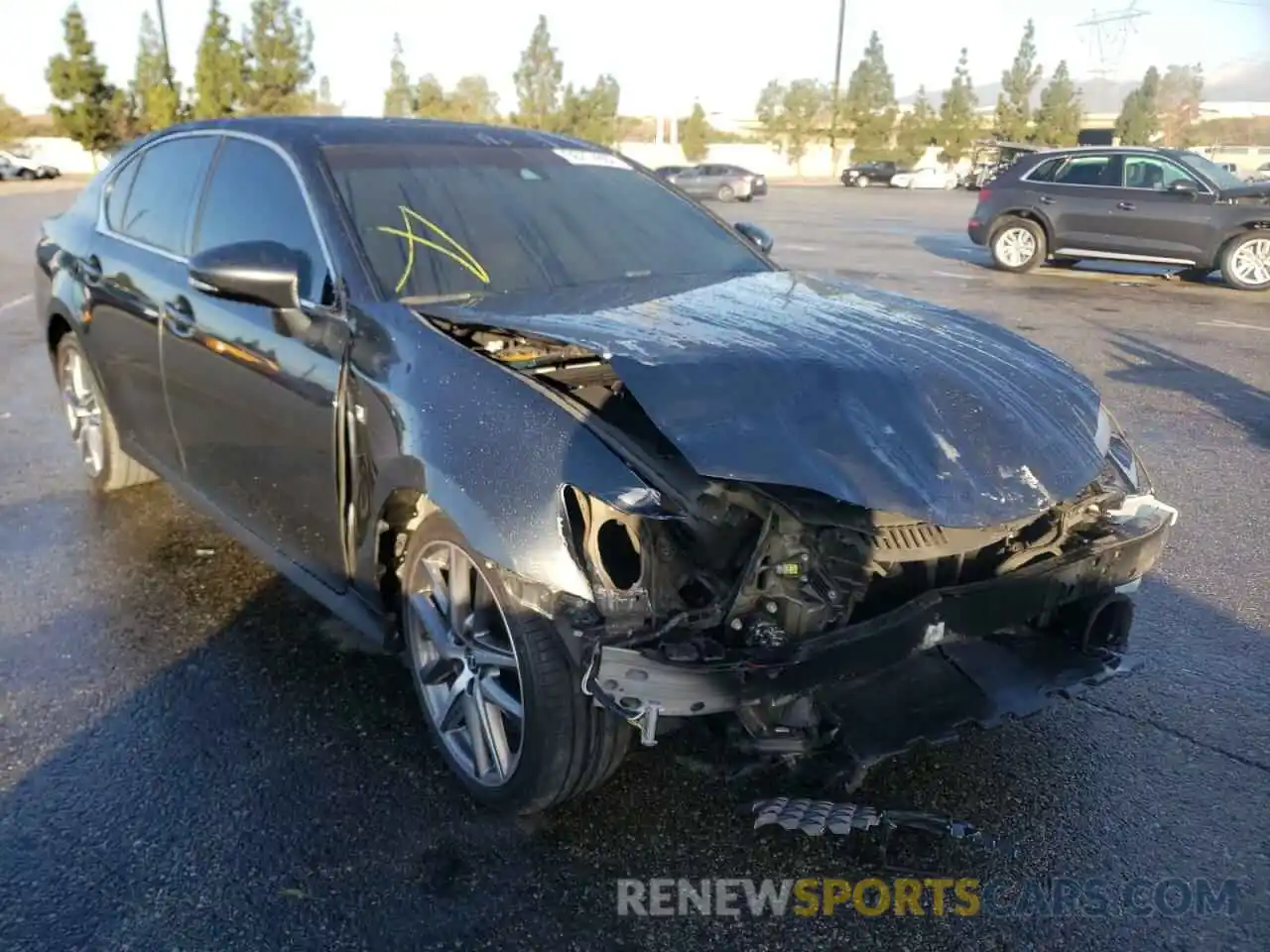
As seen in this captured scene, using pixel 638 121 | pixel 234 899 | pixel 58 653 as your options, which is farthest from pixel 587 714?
pixel 638 121

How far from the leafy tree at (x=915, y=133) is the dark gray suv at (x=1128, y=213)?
50.1 m

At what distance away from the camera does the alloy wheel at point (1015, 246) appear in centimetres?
1503

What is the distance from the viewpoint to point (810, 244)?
17922 millimetres

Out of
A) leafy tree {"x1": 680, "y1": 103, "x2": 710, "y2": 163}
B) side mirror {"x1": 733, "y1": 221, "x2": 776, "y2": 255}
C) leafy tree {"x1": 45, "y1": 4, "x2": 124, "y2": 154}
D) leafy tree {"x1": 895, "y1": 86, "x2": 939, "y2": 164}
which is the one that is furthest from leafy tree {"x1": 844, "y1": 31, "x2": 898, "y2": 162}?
side mirror {"x1": 733, "y1": 221, "x2": 776, "y2": 255}

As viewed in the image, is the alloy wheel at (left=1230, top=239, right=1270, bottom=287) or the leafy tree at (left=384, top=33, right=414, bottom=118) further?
the leafy tree at (left=384, top=33, right=414, bottom=118)

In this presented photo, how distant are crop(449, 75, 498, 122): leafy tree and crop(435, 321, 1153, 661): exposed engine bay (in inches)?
2432

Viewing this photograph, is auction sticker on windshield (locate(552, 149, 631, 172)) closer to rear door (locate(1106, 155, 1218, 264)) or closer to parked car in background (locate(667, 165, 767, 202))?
rear door (locate(1106, 155, 1218, 264))

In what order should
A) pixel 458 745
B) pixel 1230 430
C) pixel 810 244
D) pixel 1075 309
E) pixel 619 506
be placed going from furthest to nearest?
pixel 810 244 → pixel 1075 309 → pixel 1230 430 → pixel 458 745 → pixel 619 506

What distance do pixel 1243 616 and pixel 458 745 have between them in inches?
119

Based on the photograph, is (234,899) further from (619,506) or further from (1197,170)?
(1197,170)

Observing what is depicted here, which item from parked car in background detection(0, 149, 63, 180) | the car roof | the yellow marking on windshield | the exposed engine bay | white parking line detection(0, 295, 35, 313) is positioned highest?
the car roof

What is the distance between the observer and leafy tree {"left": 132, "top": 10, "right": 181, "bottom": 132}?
46469 mm

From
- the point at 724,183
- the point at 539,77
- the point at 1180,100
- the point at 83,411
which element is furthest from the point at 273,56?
the point at 1180,100

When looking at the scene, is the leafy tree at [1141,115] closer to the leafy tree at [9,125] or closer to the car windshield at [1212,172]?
the car windshield at [1212,172]
